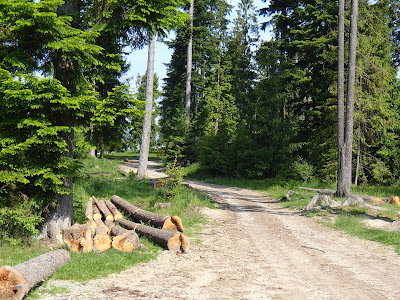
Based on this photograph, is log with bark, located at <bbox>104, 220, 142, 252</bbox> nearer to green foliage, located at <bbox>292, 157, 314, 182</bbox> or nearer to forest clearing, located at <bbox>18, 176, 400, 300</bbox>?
forest clearing, located at <bbox>18, 176, 400, 300</bbox>

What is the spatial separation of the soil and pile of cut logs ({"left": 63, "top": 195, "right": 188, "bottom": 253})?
0.43m

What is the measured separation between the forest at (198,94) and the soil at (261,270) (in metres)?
3.11

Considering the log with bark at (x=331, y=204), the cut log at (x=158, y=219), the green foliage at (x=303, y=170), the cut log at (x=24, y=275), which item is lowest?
the cut log at (x=24, y=275)

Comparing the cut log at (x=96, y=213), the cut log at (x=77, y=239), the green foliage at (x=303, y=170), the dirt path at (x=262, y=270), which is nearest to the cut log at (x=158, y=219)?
the dirt path at (x=262, y=270)

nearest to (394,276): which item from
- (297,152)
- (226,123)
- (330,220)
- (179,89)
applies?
(330,220)

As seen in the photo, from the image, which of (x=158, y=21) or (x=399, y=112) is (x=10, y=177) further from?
(x=399, y=112)

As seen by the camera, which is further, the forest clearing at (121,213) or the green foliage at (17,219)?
the green foliage at (17,219)

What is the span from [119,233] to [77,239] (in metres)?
1.05

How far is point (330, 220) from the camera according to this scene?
538 inches

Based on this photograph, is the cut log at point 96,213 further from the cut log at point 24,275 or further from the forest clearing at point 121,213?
the cut log at point 24,275

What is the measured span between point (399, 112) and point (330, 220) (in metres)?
22.1

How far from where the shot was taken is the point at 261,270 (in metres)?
7.89

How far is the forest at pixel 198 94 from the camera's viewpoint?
8.23 m

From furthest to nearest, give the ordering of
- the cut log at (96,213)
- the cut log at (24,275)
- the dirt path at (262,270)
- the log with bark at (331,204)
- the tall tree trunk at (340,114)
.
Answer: the tall tree trunk at (340,114)
the log with bark at (331,204)
the cut log at (96,213)
the dirt path at (262,270)
the cut log at (24,275)
